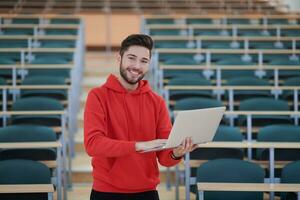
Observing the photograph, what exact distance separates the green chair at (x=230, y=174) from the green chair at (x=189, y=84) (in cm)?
215

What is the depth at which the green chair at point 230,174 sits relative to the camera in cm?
364

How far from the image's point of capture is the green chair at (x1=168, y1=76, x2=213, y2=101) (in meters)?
5.81

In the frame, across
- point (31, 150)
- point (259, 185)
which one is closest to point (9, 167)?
point (31, 150)

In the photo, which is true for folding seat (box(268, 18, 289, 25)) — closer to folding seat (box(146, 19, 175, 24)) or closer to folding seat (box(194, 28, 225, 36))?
folding seat (box(194, 28, 225, 36))

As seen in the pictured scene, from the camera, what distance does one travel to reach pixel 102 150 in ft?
→ 7.07

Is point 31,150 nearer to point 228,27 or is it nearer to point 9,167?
point 9,167

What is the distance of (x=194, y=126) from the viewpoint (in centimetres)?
227

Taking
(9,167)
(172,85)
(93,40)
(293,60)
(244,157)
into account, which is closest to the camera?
(9,167)

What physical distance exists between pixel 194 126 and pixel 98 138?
38 cm

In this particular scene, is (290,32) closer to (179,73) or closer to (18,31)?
(179,73)

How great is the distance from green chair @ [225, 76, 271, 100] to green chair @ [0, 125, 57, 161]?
2260 millimetres

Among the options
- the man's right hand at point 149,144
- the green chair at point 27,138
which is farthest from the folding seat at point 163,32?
the man's right hand at point 149,144

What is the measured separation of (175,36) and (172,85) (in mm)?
2257

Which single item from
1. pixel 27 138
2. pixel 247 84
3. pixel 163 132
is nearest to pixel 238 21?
pixel 247 84
